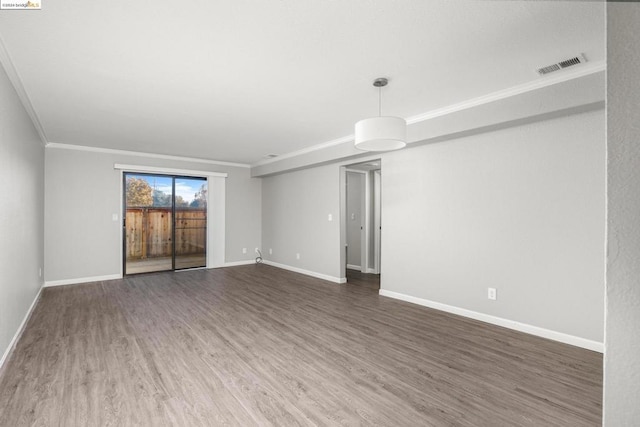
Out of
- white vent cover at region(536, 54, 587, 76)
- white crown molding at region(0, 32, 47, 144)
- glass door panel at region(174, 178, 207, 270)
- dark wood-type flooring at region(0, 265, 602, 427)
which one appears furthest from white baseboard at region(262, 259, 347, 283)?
white crown molding at region(0, 32, 47, 144)

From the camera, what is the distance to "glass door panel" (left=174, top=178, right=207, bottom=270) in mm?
6797

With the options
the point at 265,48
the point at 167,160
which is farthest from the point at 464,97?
the point at 167,160

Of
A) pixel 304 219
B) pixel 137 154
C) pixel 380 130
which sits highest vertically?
pixel 137 154

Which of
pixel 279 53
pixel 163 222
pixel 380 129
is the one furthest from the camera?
pixel 163 222

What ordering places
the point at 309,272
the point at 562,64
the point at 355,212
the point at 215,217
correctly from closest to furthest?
1. the point at 562,64
2. the point at 309,272
3. the point at 355,212
4. the point at 215,217

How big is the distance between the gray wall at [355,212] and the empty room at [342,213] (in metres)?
1.32

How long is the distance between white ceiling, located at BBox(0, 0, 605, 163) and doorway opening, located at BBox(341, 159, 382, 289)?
277cm

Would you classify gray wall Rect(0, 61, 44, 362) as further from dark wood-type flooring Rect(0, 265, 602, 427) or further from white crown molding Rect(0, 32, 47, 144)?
dark wood-type flooring Rect(0, 265, 602, 427)

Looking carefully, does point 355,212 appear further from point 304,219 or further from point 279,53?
point 279,53

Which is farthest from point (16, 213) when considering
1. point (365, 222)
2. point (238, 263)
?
point (365, 222)

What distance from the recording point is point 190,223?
23.0 ft

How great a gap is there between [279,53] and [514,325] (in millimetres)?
3601

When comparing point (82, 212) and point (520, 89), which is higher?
point (520, 89)

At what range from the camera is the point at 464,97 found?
3305 mm
